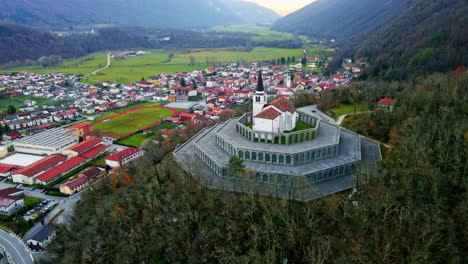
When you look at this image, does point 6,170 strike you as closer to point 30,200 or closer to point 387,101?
point 30,200

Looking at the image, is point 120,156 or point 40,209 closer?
point 40,209

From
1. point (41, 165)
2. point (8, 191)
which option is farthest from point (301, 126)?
point (41, 165)

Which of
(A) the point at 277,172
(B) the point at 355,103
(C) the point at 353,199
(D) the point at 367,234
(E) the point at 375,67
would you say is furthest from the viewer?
(E) the point at 375,67

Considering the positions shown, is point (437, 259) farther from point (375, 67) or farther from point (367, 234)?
point (375, 67)

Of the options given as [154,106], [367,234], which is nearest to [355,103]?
[367,234]

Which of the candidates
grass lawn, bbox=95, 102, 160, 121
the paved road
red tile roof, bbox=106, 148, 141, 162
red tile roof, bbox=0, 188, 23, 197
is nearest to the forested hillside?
the paved road

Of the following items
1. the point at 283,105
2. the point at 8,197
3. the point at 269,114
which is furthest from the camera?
the point at 8,197
